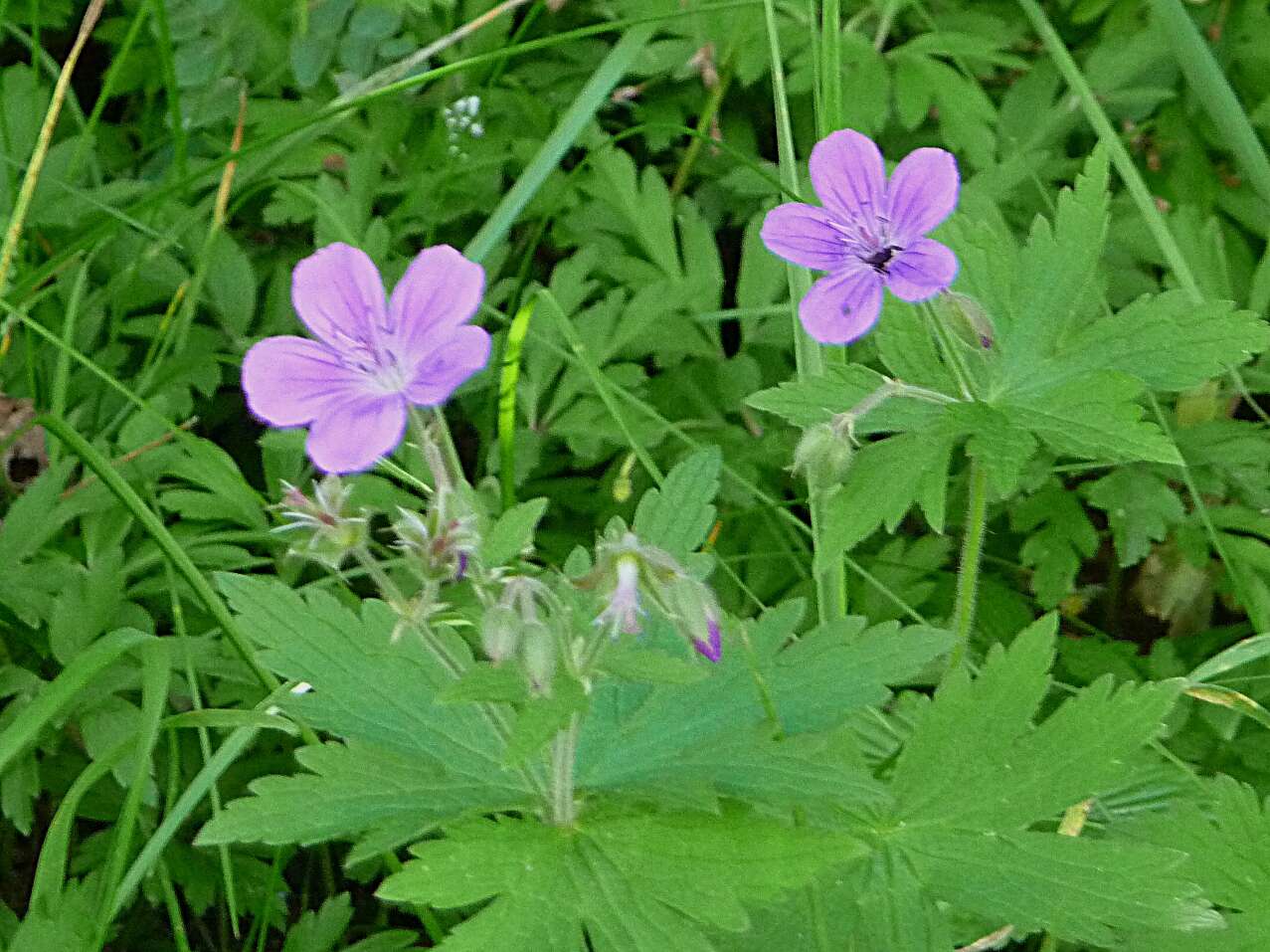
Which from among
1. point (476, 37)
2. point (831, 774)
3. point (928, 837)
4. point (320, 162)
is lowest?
point (928, 837)

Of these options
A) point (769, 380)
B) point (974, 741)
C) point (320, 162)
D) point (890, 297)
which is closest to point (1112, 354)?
point (890, 297)

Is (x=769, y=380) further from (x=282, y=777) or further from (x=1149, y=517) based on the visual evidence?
(x=282, y=777)

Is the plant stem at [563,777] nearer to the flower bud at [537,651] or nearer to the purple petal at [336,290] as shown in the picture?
the flower bud at [537,651]

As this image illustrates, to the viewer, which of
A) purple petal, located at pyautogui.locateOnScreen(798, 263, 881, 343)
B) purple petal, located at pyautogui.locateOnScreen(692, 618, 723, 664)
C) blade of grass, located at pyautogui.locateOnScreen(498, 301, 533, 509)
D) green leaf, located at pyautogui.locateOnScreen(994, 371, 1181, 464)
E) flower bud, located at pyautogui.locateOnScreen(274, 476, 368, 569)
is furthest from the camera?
blade of grass, located at pyautogui.locateOnScreen(498, 301, 533, 509)

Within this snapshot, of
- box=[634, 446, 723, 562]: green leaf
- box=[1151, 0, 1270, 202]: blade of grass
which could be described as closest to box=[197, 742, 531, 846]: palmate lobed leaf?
box=[634, 446, 723, 562]: green leaf

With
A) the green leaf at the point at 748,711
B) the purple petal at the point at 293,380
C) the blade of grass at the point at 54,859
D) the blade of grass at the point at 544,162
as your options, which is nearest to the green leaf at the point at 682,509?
the green leaf at the point at 748,711

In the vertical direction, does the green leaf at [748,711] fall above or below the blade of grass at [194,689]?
above

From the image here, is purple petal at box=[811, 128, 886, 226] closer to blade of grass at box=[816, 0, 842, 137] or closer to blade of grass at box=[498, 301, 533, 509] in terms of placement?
blade of grass at box=[816, 0, 842, 137]
